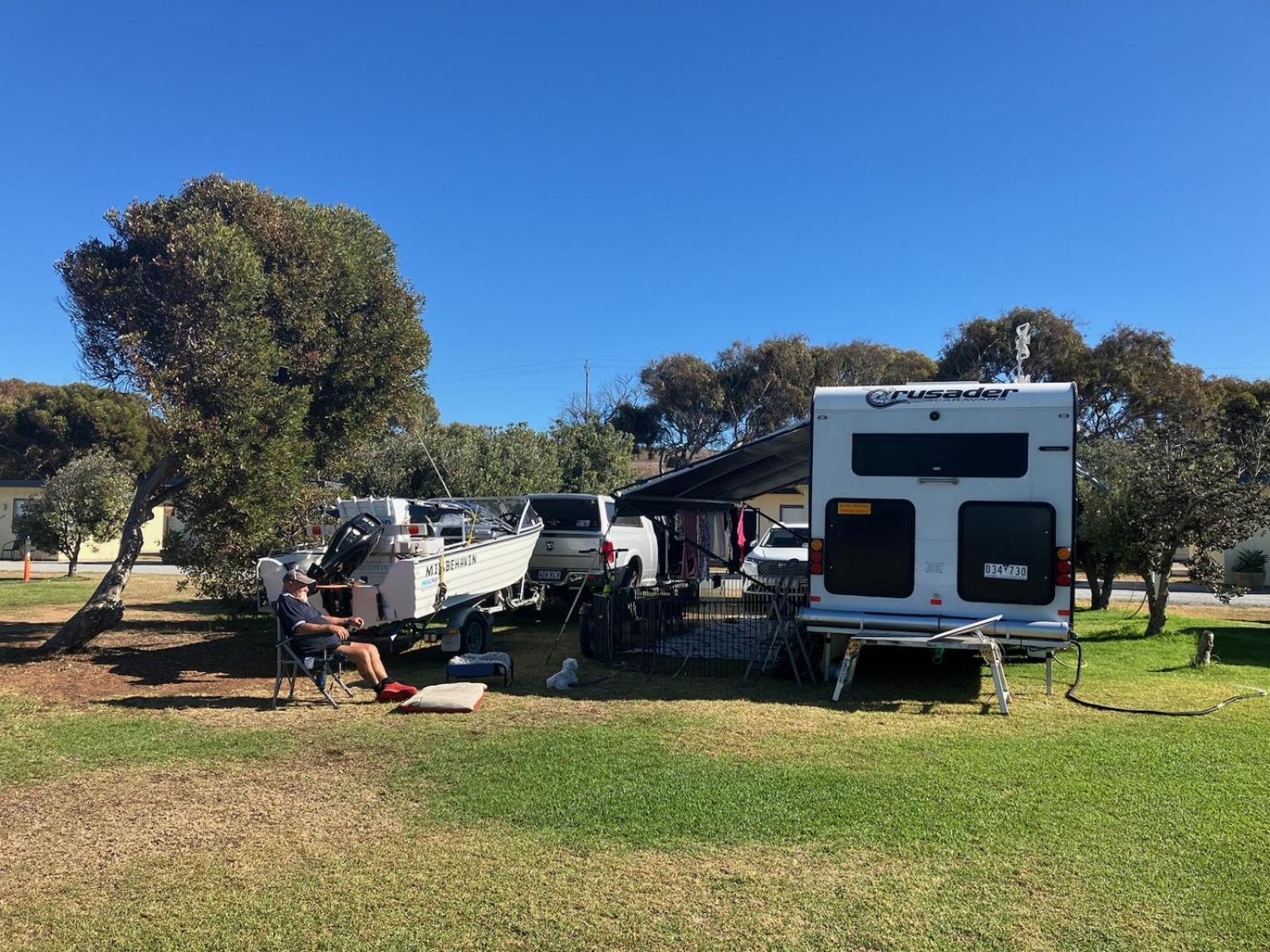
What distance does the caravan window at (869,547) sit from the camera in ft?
26.4

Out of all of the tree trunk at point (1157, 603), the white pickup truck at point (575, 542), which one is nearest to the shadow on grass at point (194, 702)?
the white pickup truck at point (575, 542)

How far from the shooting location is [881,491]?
812 cm

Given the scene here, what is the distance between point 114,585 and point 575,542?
20.1 feet

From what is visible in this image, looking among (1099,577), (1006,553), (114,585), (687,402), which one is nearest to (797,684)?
(1006,553)

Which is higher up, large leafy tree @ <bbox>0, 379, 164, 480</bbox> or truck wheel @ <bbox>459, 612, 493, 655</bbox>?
large leafy tree @ <bbox>0, 379, 164, 480</bbox>

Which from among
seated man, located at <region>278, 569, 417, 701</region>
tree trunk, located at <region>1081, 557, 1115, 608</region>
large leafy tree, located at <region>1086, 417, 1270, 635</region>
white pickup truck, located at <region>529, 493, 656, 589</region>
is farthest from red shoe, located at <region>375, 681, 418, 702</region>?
tree trunk, located at <region>1081, 557, 1115, 608</region>

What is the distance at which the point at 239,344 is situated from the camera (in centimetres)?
955

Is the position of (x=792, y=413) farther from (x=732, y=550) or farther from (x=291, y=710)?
(x=291, y=710)

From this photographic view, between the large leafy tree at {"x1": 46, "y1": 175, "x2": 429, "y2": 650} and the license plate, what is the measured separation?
7.31 meters

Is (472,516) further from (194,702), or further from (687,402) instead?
(687,402)

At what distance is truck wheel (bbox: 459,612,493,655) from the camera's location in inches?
408

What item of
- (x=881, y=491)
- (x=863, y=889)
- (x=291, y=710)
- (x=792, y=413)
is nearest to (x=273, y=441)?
(x=291, y=710)

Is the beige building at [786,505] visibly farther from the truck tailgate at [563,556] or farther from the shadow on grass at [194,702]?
Result: the shadow on grass at [194,702]

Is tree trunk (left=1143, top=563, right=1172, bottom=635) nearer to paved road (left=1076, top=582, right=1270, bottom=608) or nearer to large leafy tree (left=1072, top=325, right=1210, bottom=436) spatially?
paved road (left=1076, top=582, right=1270, bottom=608)
